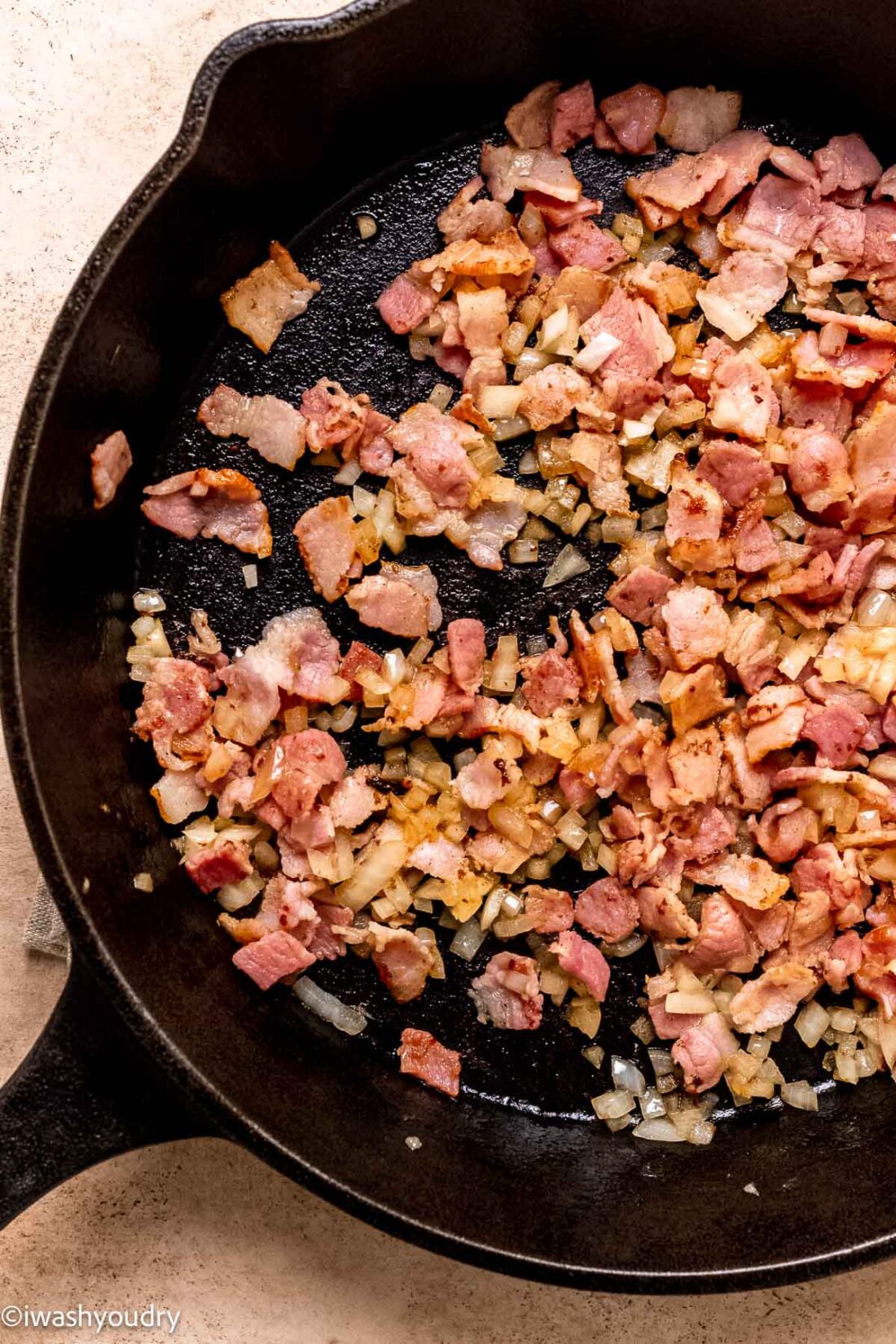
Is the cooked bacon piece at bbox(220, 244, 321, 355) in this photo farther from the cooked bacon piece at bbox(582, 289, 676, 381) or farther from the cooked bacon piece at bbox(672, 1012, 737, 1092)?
the cooked bacon piece at bbox(672, 1012, 737, 1092)

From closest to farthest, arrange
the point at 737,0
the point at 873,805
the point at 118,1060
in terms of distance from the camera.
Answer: the point at 118,1060
the point at 737,0
the point at 873,805

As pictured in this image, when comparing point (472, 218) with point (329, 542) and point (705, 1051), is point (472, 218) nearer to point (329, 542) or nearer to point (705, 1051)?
point (329, 542)

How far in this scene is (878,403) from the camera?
6.35ft

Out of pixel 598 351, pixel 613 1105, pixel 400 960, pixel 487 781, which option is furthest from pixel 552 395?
pixel 613 1105

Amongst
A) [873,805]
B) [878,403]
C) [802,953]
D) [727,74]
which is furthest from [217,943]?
[727,74]

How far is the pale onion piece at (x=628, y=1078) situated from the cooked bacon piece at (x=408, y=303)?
1275 mm

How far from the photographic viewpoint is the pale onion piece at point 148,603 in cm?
194

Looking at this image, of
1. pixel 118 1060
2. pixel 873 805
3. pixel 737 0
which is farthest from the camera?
pixel 873 805

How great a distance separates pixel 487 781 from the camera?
1904 mm

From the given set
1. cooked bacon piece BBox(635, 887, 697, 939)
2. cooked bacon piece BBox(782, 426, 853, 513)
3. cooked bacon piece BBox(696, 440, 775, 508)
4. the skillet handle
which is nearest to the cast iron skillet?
the skillet handle

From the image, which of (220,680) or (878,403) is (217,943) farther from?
(878,403)

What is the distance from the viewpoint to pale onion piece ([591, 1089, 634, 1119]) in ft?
6.45

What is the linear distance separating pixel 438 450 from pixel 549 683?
417 millimetres

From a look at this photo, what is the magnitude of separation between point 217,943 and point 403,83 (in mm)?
1405
